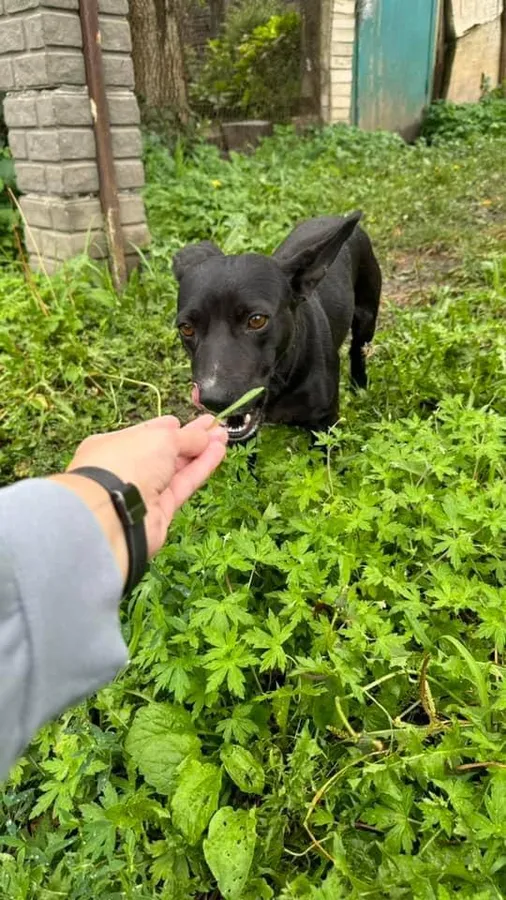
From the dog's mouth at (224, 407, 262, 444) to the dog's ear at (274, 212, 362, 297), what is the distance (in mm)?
647

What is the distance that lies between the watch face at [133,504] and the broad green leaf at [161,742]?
2.66ft

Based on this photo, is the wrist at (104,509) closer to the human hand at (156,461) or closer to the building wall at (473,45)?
the human hand at (156,461)

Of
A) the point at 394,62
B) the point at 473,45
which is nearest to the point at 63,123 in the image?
the point at 394,62

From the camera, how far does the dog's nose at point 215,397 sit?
7.64ft

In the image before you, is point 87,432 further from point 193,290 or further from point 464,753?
point 464,753

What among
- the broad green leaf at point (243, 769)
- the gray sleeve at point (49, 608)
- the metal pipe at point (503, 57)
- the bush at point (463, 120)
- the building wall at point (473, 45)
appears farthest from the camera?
the metal pipe at point (503, 57)

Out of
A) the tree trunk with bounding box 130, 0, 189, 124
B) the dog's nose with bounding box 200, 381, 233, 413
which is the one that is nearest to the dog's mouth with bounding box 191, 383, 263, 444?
the dog's nose with bounding box 200, 381, 233, 413

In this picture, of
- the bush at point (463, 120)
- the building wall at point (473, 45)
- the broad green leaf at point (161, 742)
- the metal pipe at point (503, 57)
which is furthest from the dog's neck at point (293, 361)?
the metal pipe at point (503, 57)

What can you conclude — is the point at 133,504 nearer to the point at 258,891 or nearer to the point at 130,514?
the point at 130,514

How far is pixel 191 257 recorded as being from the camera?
312 cm

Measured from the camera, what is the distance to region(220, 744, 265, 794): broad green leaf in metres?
1.56

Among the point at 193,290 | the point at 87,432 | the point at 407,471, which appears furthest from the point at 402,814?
the point at 87,432

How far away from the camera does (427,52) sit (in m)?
11.5

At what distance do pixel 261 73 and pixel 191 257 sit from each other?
9074mm
